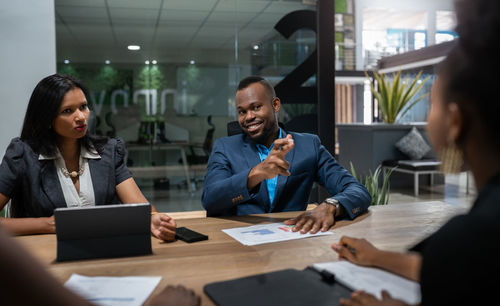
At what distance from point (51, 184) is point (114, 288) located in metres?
1.09

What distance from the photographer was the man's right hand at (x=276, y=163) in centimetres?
166

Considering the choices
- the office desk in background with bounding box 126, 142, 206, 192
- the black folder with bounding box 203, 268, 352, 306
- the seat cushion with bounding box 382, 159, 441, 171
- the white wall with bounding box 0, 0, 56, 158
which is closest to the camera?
the black folder with bounding box 203, 268, 352, 306

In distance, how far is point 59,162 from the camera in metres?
1.97

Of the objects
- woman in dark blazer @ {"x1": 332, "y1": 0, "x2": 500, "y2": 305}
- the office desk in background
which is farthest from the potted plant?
woman in dark blazer @ {"x1": 332, "y1": 0, "x2": 500, "y2": 305}

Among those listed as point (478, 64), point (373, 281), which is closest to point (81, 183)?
point (373, 281)

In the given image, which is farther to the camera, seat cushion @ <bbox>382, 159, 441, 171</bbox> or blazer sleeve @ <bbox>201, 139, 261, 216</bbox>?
seat cushion @ <bbox>382, 159, 441, 171</bbox>

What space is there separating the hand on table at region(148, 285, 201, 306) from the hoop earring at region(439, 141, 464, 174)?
583 mm

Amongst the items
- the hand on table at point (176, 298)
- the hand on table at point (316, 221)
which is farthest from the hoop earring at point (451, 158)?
the hand on table at point (316, 221)

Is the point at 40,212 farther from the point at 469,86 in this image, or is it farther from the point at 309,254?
the point at 469,86

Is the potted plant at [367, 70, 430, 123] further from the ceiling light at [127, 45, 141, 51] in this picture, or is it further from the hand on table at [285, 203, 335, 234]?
the hand on table at [285, 203, 335, 234]

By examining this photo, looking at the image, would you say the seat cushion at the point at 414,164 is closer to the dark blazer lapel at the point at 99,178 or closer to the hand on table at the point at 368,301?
the dark blazer lapel at the point at 99,178

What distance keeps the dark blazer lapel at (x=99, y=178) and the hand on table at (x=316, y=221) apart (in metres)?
0.95

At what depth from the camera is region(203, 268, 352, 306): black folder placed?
91 centimetres

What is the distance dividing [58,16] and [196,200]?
2.38 m
